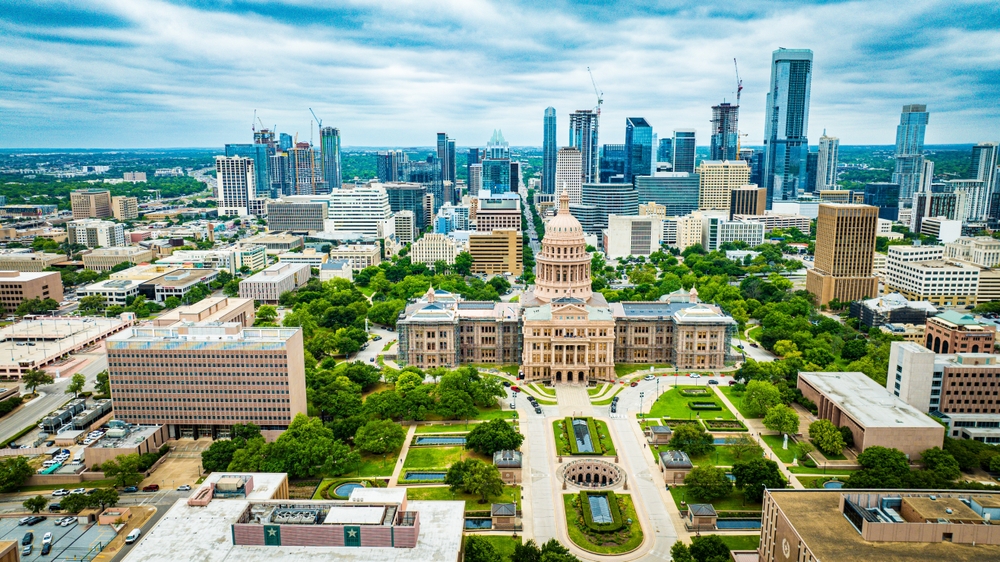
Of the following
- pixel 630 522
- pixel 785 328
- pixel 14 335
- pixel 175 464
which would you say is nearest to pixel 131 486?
pixel 175 464

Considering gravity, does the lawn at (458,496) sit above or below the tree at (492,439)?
below

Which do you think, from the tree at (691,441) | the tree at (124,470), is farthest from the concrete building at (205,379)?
the tree at (691,441)

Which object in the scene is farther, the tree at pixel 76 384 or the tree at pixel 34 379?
the tree at pixel 34 379

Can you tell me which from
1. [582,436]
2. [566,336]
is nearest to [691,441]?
[582,436]

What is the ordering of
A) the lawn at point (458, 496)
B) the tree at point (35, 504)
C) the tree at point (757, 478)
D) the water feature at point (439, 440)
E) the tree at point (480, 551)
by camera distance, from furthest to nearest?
the water feature at point (439, 440) < the lawn at point (458, 496) < the tree at point (757, 478) < the tree at point (35, 504) < the tree at point (480, 551)

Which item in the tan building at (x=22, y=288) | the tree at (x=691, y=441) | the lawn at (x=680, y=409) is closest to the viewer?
the tree at (x=691, y=441)

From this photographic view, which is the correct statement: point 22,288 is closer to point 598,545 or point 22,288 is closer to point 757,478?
point 598,545

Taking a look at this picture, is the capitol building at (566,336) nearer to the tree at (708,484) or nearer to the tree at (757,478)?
the tree at (708,484)

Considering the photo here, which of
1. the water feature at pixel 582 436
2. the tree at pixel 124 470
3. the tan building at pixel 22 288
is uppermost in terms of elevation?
the tan building at pixel 22 288

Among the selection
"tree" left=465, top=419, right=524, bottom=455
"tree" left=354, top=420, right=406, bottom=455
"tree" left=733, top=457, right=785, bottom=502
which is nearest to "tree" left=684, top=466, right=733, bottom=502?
"tree" left=733, top=457, right=785, bottom=502
